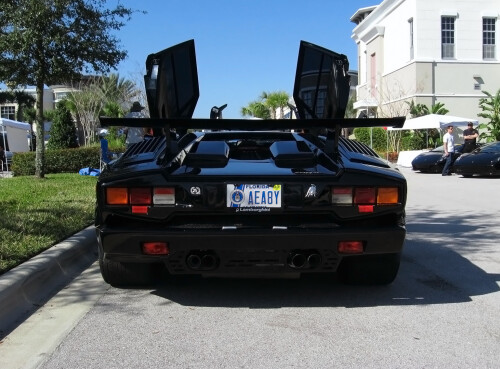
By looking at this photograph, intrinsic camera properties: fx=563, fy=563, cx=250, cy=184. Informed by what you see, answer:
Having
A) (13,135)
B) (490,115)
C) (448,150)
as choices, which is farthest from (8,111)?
(448,150)

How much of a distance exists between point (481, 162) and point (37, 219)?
46.5ft

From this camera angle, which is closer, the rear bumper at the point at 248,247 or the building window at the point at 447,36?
the rear bumper at the point at 248,247

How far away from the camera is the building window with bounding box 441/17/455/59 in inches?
1244

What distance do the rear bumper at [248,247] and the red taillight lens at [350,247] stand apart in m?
0.03

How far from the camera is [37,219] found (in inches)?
276

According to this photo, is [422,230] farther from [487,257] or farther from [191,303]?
[191,303]

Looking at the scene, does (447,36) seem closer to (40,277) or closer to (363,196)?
(363,196)

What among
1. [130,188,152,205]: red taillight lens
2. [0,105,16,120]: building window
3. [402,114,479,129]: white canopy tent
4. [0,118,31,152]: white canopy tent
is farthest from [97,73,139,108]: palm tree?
[130,188,152,205]: red taillight lens

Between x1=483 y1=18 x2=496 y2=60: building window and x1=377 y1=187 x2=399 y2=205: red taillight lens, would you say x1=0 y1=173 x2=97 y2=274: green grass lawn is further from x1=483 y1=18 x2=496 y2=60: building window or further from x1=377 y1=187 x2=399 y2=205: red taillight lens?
x1=483 y1=18 x2=496 y2=60: building window

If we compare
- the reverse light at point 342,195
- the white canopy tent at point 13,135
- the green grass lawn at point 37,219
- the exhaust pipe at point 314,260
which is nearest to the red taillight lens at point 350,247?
the exhaust pipe at point 314,260

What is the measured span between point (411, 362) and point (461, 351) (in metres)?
0.39

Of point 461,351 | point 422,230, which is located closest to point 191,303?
point 461,351

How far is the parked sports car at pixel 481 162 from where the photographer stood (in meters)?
17.0

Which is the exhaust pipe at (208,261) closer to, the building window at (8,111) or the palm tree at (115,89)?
the palm tree at (115,89)
